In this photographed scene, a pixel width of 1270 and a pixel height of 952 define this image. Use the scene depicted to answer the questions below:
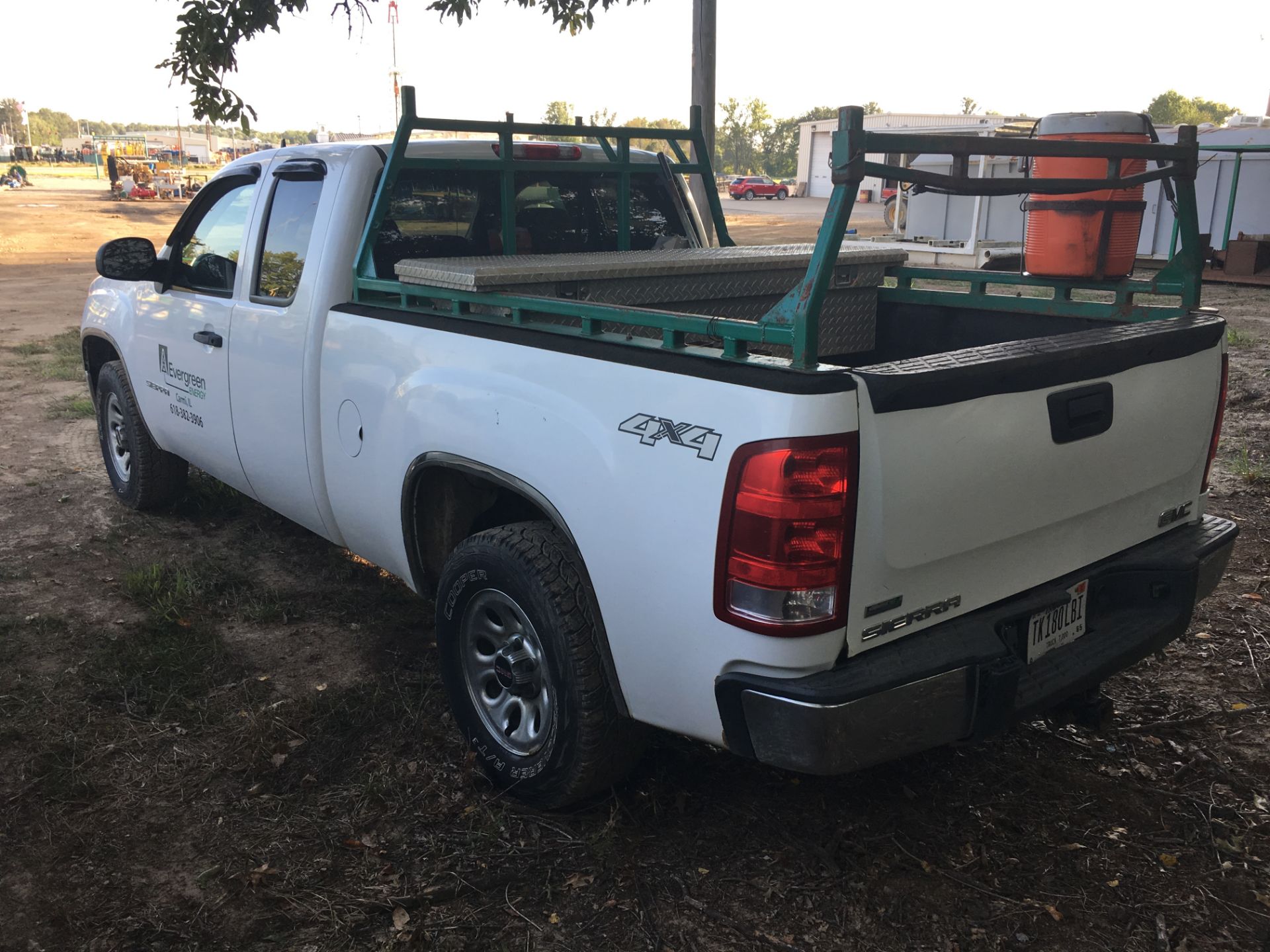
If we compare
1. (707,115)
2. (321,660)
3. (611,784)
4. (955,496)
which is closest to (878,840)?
(611,784)

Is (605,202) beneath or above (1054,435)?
above

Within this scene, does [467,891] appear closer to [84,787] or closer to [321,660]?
[84,787]

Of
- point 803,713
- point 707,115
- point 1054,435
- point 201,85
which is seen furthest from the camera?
point 707,115

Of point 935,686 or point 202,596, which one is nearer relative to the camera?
point 935,686

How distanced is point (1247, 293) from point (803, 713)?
49.2 feet

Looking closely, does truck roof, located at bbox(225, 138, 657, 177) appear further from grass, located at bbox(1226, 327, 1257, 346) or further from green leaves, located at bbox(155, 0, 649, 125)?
grass, located at bbox(1226, 327, 1257, 346)

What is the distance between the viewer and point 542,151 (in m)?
4.39

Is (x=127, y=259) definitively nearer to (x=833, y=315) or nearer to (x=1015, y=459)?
(x=833, y=315)

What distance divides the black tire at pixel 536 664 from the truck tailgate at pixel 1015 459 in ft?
2.50

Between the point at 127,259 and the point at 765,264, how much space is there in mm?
2887

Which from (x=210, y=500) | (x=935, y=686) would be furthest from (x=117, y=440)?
(x=935, y=686)

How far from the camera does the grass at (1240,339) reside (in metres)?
10.3

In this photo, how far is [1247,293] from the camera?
14.6m

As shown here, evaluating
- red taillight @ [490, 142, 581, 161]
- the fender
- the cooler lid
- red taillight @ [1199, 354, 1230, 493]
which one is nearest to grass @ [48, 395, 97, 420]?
red taillight @ [490, 142, 581, 161]
